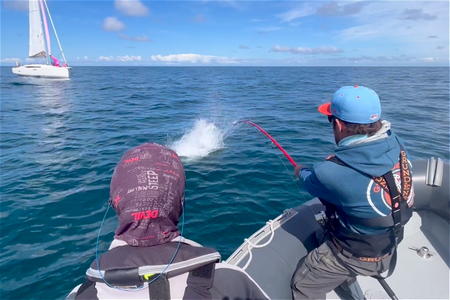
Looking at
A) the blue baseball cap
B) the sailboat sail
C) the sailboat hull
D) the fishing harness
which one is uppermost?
the sailboat sail

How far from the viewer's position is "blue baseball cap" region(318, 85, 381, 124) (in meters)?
2.62

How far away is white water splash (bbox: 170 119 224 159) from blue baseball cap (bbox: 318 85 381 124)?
7944 millimetres

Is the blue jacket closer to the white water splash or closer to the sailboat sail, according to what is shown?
the white water splash

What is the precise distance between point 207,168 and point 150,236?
7965 millimetres

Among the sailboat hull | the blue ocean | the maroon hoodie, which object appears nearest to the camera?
the maroon hoodie

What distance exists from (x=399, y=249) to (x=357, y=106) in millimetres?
2974

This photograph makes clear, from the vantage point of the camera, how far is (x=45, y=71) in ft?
156

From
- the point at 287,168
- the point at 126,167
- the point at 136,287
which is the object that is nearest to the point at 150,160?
the point at 126,167

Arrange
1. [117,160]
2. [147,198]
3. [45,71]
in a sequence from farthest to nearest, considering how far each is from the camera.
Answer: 1. [45,71]
2. [117,160]
3. [147,198]

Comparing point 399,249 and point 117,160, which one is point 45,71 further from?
point 399,249

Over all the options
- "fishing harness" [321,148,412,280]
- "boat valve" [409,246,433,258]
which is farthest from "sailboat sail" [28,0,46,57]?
"boat valve" [409,246,433,258]

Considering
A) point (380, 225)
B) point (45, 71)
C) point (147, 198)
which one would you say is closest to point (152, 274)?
point (147, 198)

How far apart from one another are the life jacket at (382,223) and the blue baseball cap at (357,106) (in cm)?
43

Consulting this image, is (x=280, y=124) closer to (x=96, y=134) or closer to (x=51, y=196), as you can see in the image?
(x=96, y=134)
